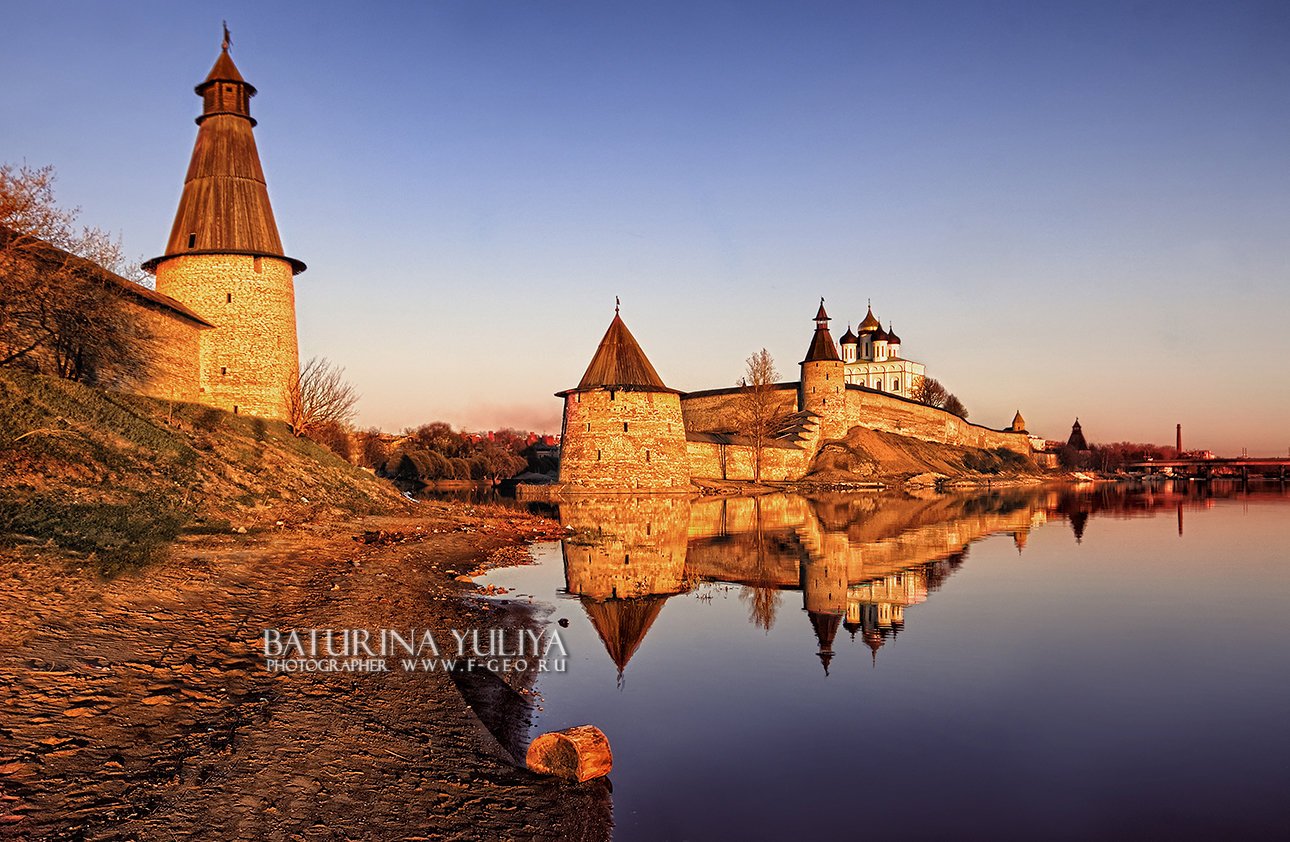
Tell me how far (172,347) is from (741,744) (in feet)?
67.8

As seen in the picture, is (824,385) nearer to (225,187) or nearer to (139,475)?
(225,187)

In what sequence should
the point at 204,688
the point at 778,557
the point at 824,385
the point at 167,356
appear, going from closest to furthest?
the point at 204,688, the point at 778,557, the point at 167,356, the point at 824,385

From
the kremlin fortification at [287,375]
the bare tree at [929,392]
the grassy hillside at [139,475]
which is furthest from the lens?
the bare tree at [929,392]

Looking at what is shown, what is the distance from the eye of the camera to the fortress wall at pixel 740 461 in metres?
44.5

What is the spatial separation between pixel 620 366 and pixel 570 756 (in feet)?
110

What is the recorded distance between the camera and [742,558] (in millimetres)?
15906

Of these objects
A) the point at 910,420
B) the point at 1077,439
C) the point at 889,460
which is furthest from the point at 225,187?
the point at 1077,439

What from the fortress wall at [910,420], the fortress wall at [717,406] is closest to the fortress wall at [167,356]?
the fortress wall at [717,406]

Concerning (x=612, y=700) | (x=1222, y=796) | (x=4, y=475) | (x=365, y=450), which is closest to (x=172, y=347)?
Answer: (x=4, y=475)

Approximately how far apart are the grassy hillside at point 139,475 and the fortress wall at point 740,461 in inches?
986

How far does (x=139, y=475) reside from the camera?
12.7 meters

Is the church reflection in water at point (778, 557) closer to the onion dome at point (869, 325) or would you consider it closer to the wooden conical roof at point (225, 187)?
the wooden conical roof at point (225, 187)

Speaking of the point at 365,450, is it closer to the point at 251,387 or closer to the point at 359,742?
the point at 251,387

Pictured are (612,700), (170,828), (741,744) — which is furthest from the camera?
(612,700)
